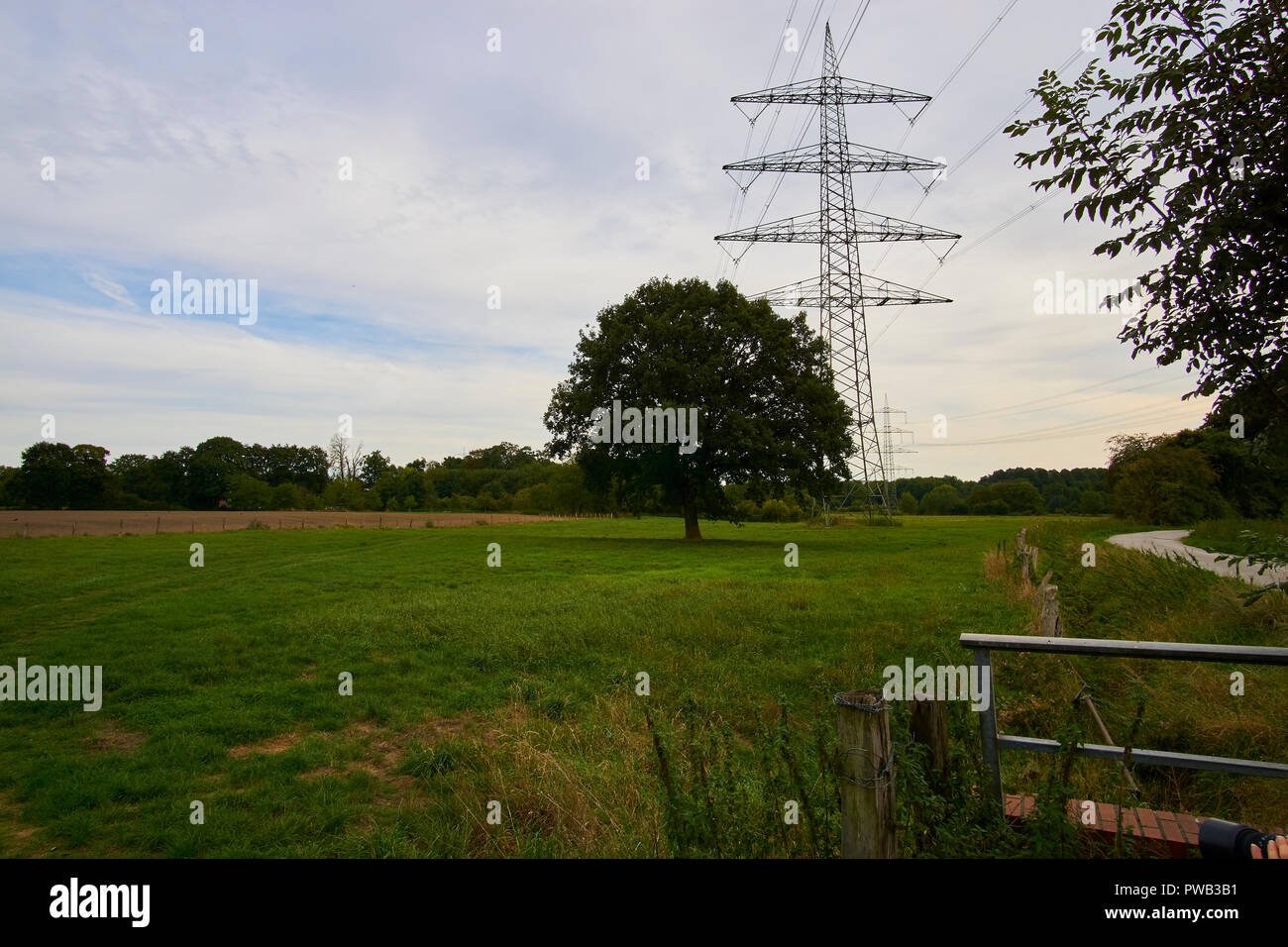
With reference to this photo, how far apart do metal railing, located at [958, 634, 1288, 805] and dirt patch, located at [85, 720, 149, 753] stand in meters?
7.62

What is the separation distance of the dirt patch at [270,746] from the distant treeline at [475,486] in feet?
102

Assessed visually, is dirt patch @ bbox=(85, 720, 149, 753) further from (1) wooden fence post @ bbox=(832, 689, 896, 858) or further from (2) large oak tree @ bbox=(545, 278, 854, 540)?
(2) large oak tree @ bbox=(545, 278, 854, 540)

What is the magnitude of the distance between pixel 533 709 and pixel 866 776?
5.67 m

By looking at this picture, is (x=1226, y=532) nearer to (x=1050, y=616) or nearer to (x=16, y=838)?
(x=1050, y=616)

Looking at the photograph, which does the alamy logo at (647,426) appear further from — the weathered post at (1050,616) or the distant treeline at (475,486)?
the weathered post at (1050,616)

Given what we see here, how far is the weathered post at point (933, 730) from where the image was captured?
4137 mm

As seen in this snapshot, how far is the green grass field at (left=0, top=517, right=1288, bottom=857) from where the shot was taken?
488cm

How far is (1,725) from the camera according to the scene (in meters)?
7.67

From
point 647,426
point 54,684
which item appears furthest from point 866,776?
point 647,426

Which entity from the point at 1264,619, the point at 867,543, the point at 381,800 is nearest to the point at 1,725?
the point at 381,800

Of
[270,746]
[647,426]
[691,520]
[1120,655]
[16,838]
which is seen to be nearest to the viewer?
[1120,655]

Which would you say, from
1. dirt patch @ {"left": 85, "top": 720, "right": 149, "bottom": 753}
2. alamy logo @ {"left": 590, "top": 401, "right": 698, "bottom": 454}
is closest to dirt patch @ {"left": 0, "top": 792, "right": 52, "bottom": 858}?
dirt patch @ {"left": 85, "top": 720, "right": 149, "bottom": 753}

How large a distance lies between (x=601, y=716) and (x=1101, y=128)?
21.3 ft
